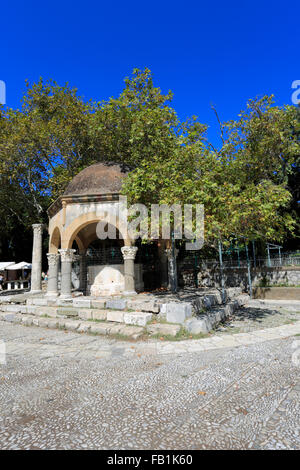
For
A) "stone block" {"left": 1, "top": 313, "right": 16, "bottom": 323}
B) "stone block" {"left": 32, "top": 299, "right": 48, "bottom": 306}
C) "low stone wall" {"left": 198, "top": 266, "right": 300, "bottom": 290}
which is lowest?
"stone block" {"left": 1, "top": 313, "right": 16, "bottom": 323}

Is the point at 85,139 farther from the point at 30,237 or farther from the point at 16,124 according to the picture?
the point at 30,237

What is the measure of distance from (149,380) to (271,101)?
16.4m

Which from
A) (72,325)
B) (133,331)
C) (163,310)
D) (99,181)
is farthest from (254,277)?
(72,325)

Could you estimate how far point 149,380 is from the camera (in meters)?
4.55

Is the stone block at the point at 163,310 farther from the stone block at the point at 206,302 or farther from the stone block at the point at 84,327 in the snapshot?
the stone block at the point at 84,327

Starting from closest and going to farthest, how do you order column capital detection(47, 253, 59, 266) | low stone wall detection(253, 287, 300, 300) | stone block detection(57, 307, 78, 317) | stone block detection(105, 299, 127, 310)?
stone block detection(105, 299, 127, 310)
stone block detection(57, 307, 78, 317)
low stone wall detection(253, 287, 300, 300)
column capital detection(47, 253, 59, 266)

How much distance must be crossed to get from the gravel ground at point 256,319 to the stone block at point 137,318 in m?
2.13

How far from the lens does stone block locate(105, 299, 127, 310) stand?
9289mm

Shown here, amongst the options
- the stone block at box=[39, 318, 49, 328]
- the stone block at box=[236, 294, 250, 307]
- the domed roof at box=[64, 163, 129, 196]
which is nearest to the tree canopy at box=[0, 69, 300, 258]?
the domed roof at box=[64, 163, 129, 196]

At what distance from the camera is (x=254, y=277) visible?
14727 millimetres

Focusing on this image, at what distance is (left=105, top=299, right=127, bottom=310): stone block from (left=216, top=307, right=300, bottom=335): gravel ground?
10.8 feet

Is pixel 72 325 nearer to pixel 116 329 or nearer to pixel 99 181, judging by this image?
pixel 116 329

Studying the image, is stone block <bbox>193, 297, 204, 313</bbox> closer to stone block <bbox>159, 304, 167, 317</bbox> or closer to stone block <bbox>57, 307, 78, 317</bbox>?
stone block <bbox>159, 304, 167, 317</bbox>
